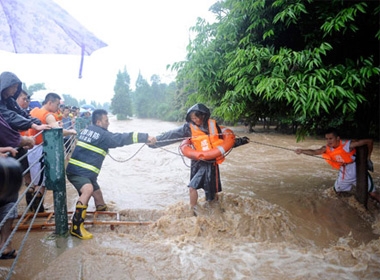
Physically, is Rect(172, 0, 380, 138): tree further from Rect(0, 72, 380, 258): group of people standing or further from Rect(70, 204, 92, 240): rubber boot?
Rect(70, 204, 92, 240): rubber boot

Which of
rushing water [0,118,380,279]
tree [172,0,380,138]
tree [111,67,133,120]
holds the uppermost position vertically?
tree [111,67,133,120]

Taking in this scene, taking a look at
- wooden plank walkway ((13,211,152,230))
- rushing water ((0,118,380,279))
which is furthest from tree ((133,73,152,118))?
wooden plank walkway ((13,211,152,230))

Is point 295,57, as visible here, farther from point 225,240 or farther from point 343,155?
point 225,240

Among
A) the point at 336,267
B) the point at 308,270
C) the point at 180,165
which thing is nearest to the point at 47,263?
the point at 308,270

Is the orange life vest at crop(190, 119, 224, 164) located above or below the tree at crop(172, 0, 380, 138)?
below

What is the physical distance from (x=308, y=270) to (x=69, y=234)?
303cm

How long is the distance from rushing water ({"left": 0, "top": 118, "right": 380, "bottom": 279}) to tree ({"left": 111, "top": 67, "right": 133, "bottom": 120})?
5288 centimetres

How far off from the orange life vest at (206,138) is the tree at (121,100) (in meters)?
55.1

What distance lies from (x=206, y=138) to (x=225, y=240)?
1.71m

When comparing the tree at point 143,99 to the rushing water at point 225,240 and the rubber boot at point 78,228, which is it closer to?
the rushing water at point 225,240

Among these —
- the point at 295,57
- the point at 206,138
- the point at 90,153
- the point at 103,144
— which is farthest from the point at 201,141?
the point at 295,57

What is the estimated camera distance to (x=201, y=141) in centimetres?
450

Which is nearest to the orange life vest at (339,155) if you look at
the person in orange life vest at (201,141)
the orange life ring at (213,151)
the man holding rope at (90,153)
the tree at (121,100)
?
the person in orange life vest at (201,141)

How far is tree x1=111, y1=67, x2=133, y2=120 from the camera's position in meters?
57.6
